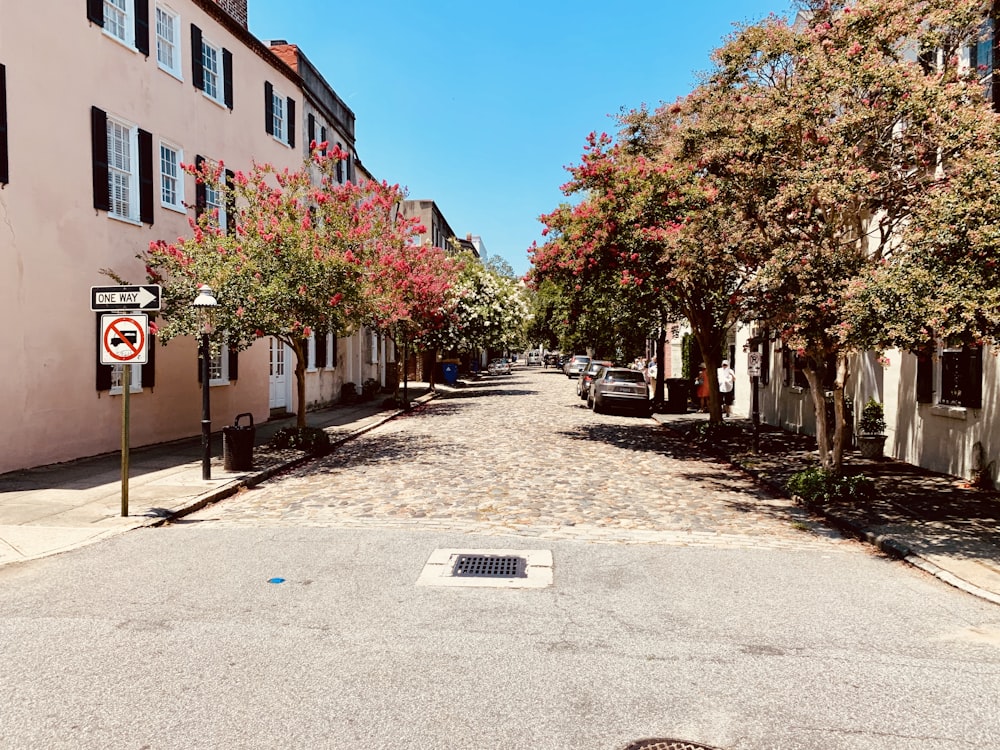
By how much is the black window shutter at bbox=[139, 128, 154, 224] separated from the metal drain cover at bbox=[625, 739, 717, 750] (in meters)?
14.7

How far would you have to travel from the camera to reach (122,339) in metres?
8.63

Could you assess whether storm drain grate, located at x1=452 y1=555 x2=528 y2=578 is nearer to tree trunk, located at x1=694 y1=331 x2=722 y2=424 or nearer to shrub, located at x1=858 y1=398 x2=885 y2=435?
shrub, located at x1=858 y1=398 x2=885 y2=435

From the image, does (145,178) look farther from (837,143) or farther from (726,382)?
(726,382)

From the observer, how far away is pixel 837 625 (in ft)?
17.5

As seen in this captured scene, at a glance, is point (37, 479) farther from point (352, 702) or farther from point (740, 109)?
point (740, 109)

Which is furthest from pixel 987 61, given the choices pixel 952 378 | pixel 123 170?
pixel 123 170

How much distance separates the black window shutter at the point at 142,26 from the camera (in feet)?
48.7

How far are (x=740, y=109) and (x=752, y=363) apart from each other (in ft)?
19.0

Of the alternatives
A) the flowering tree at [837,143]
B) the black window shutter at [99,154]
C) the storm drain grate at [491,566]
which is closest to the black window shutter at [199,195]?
the black window shutter at [99,154]

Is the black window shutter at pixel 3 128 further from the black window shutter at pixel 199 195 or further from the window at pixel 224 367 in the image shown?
the window at pixel 224 367

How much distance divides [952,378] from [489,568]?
9818mm

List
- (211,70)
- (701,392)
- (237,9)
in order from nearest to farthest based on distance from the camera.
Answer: (211,70) < (237,9) < (701,392)

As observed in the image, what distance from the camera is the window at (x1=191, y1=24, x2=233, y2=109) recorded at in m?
17.0

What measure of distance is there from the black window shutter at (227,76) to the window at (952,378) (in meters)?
16.6
